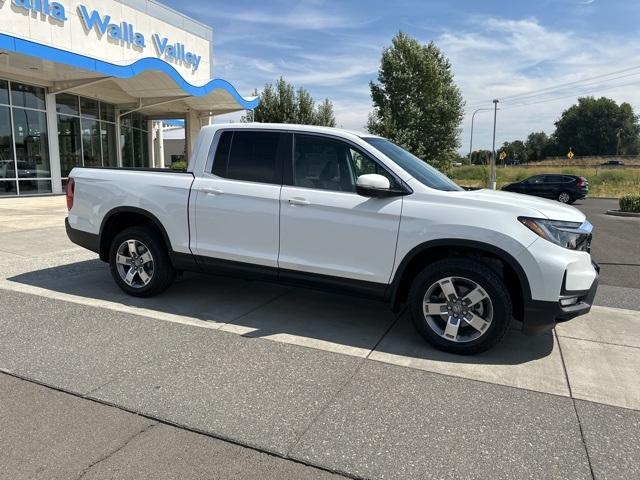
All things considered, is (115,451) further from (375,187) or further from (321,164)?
(321,164)

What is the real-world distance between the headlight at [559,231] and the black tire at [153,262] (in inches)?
141

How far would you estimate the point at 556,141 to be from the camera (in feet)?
397

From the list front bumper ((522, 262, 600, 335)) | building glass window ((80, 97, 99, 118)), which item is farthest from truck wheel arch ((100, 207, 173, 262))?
building glass window ((80, 97, 99, 118))

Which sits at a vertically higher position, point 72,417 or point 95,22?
point 95,22

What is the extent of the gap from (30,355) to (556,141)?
13275 centimetres

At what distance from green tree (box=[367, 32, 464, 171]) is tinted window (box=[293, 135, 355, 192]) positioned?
84.3ft

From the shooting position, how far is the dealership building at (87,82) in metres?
16.4

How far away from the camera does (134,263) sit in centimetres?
565

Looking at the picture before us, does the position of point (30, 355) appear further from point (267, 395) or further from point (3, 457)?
point (267, 395)

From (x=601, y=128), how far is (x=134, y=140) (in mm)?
116738

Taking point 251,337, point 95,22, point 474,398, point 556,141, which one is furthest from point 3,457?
point 556,141

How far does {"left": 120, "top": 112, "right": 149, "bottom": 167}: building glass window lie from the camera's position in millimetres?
24516

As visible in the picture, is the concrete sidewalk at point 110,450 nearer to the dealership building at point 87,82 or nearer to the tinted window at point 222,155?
the tinted window at point 222,155

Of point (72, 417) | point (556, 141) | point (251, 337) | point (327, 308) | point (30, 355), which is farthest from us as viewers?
point (556, 141)
